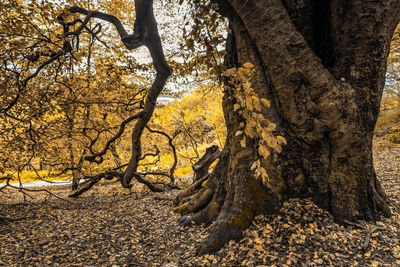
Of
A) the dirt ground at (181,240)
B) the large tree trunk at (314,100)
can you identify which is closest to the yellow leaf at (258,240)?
the dirt ground at (181,240)

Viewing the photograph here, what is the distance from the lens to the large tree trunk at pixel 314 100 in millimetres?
2326

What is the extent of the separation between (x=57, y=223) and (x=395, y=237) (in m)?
5.95

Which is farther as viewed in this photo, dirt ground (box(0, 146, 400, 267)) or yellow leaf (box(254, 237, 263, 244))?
yellow leaf (box(254, 237, 263, 244))

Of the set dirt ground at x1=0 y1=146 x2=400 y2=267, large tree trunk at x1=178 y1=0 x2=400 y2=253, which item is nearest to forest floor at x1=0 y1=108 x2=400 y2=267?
dirt ground at x1=0 y1=146 x2=400 y2=267

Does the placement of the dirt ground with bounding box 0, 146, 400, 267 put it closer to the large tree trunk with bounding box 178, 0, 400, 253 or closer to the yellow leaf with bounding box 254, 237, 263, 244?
the yellow leaf with bounding box 254, 237, 263, 244

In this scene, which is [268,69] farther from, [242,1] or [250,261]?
[250,261]

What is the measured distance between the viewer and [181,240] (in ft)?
10.2

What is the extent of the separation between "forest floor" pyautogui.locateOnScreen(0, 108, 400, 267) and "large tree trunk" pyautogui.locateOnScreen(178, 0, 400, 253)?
0.59ft

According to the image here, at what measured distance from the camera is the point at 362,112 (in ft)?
8.41

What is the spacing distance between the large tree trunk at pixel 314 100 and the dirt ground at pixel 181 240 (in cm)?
19

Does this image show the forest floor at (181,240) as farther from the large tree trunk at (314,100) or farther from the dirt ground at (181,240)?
the large tree trunk at (314,100)

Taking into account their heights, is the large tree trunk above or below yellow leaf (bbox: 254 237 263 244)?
above

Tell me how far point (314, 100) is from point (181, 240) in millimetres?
2731

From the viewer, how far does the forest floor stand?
2199 mm
